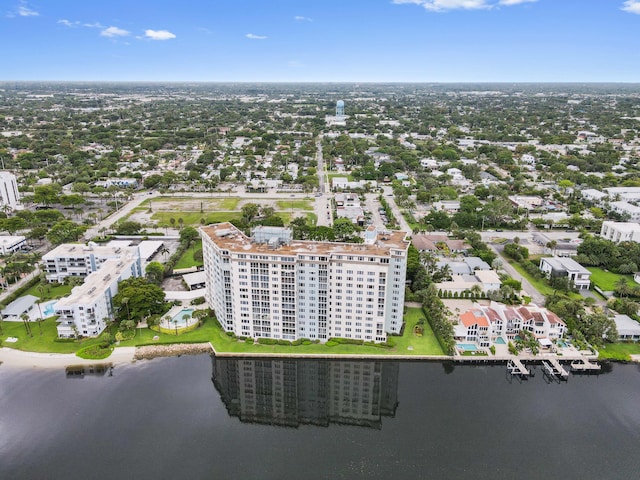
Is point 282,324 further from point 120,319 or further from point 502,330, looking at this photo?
point 502,330

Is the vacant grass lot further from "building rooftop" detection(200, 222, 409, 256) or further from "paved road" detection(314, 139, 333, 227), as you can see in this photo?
"building rooftop" detection(200, 222, 409, 256)

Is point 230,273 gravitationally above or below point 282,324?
above

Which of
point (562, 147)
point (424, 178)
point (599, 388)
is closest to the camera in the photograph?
point (599, 388)

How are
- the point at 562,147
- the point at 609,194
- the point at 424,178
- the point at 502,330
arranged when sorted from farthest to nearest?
the point at 562,147
the point at 424,178
the point at 609,194
the point at 502,330

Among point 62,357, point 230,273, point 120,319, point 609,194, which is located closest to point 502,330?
point 230,273

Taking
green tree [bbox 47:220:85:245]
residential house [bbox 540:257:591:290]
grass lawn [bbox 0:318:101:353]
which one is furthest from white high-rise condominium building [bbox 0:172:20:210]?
residential house [bbox 540:257:591:290]

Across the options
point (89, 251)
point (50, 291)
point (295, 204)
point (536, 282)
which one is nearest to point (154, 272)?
point (89, 251)

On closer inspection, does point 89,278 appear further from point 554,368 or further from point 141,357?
point 554,368
